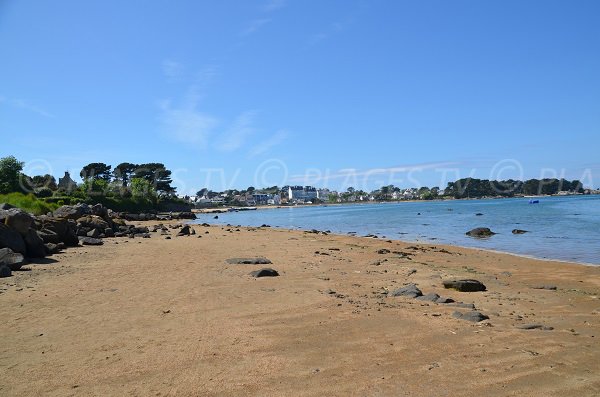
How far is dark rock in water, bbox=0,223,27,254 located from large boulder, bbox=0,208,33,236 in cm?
39

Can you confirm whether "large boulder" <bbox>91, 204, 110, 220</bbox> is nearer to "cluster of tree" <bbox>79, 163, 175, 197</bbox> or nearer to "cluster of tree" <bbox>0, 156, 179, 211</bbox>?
"cluster of tree" <bbox>0, 156, 179, 211</bbox>

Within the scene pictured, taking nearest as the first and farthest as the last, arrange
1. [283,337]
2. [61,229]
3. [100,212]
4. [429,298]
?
[283,337] → [429,298] → [61,229] → [100,212]

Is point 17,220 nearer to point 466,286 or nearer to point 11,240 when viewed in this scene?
point 11,240

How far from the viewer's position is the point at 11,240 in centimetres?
1409

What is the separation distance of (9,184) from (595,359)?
6901cm

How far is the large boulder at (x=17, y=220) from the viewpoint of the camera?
14.7 metres

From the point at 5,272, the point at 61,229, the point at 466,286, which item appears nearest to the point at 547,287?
the point at 466,286

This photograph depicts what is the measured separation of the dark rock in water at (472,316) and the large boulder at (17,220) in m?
14.6

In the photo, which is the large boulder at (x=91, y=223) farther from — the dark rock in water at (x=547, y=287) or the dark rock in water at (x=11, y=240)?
the dark rock in water at (x=547, y=287)

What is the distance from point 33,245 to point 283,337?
41.5 ft

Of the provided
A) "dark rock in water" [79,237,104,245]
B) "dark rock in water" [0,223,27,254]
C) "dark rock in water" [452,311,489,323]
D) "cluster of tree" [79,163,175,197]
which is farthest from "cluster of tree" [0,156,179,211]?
"dark rock in water" [452,311,489,323]

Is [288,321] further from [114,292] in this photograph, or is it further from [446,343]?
[114,292]

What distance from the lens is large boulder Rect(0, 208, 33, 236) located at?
1473cm

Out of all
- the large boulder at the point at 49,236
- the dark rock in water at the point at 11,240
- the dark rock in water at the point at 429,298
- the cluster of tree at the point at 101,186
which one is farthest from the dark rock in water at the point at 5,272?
the cluster of tree at the point at 101,186
